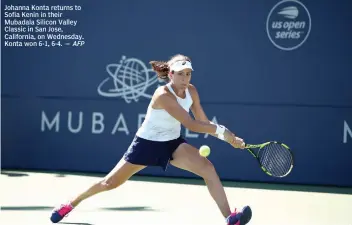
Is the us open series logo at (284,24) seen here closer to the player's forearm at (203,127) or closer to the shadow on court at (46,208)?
the shadow on court at (46,208)

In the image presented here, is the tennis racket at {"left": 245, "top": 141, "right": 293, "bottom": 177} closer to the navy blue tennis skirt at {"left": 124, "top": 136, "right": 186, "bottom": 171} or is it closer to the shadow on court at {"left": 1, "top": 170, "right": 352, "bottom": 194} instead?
the navy blue tennis skirt at {"left": 124, "top": 136, "right": 186, "bottom": 171}

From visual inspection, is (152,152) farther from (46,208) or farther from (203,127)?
(46,208)

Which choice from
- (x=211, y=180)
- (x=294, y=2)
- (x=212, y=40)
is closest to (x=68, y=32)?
(x=212, y=40)

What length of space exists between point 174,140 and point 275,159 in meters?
0.82

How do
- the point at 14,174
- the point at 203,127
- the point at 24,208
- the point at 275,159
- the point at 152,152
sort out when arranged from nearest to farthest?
the point at 203,127
the point at 152,152
the point at 275,159
the point at 24,208
the point at 14,174

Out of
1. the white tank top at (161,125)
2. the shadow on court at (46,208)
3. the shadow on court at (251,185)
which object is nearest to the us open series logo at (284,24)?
the shadow on court at (251,185)

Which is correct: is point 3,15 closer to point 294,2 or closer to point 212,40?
point 212,40

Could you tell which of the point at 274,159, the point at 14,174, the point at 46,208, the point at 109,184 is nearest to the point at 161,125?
the point at 109,184

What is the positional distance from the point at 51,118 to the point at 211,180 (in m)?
4.47

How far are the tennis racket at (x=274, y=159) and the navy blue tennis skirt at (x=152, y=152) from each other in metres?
0.64

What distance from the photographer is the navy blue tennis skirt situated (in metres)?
5.46

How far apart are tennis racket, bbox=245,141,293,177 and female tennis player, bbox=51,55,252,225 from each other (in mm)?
471

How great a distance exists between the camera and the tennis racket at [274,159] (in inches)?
223

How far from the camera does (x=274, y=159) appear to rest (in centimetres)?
576
